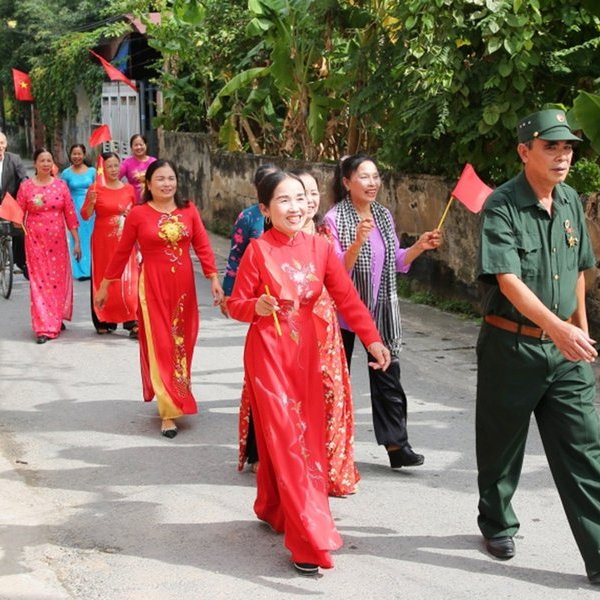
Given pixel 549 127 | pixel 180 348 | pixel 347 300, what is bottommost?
pixel 180 348

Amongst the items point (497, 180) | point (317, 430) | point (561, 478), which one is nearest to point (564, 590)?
point (561, 478)

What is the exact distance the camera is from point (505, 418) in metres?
4.82

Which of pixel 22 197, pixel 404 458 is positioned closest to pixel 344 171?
pixel 404 458

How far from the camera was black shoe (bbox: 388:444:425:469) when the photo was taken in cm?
633

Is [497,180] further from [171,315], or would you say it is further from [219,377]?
[171,315]

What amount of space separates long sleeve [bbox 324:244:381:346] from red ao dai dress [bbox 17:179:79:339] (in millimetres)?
6112

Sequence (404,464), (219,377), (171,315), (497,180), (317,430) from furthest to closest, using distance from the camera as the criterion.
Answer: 1. (497,180)
2. (219,377)
3. (171,315)
4. (404,464)
5. (317,430)

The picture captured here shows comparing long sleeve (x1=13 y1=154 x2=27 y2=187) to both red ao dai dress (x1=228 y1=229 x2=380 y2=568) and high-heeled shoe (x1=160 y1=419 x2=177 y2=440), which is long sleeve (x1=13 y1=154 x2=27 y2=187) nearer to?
high-heeled shoe (x1=160 y1=419 x2=177 y2=440)

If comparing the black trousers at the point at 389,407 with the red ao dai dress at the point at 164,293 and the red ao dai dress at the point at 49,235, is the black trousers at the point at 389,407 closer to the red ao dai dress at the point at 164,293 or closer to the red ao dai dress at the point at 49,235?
the red ao dai dress at the point at 164,293

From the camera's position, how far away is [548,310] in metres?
4.49

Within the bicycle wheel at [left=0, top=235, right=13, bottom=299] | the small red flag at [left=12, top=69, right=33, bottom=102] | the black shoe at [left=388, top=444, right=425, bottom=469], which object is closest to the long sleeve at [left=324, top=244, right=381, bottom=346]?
the black shoe at [left=388, top=444, right=425, bottom=469]

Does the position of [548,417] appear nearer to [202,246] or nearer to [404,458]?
[404,458]

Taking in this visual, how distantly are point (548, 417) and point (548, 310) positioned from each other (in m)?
0.52

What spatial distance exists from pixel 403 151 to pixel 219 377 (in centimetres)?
437
